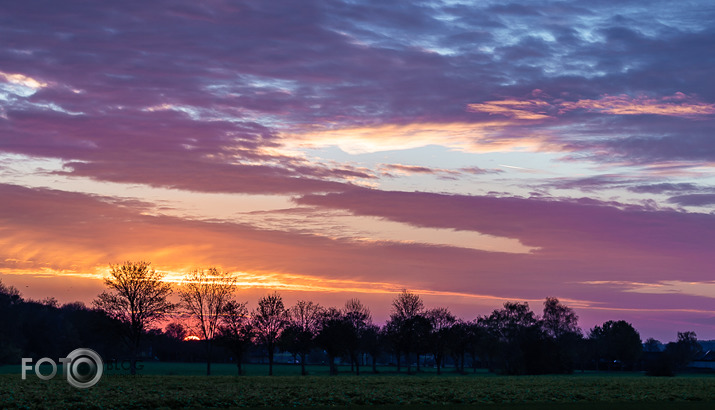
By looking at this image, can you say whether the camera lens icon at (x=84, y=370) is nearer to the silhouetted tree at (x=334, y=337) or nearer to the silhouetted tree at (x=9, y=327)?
the silhouetted tree at (x=9, y=327)

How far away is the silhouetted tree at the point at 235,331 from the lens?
14175cm

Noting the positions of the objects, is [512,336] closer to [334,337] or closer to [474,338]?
[474,338]

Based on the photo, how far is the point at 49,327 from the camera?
533ft

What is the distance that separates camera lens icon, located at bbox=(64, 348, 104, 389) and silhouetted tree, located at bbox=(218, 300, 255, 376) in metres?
27.7

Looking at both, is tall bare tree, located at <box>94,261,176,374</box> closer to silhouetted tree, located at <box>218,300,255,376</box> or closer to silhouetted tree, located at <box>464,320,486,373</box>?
silhouetted tree, located at <box>218,300,255,376</box>

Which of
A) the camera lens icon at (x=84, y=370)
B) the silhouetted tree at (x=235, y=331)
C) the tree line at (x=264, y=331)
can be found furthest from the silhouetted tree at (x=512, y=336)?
the camera lens icon at (x=84, y=370)

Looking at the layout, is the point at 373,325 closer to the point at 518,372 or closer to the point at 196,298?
the point at 518,372

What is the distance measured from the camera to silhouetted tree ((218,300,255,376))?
141750mm

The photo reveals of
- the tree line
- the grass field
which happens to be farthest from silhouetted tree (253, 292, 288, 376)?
the grass field

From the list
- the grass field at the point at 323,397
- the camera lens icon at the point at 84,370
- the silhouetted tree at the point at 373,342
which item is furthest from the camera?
the silhouetted tree at the point at 373,342

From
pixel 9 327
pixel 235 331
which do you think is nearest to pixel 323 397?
pixel 235 331

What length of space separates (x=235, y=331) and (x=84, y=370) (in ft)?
150

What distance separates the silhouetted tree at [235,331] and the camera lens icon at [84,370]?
90.8ft

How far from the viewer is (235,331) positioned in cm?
14338
